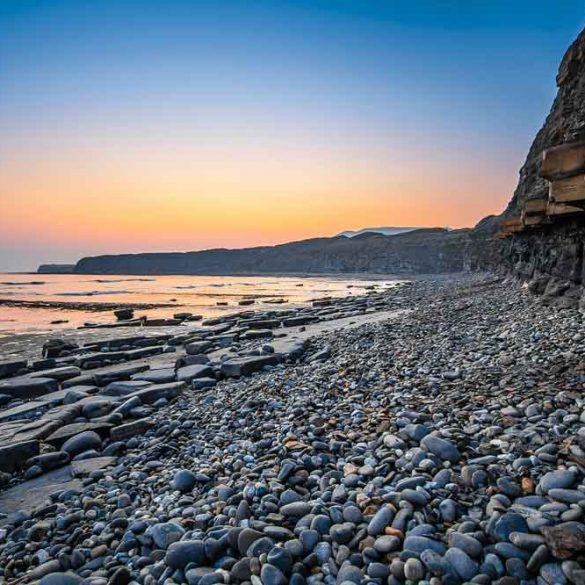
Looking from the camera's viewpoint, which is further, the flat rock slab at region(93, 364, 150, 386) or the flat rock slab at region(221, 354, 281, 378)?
the flat rock slab at region(93, 364, 150, 386)

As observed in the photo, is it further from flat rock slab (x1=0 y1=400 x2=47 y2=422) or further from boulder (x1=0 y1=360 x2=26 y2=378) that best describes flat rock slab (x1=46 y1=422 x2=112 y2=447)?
boulder (x1=0 y1=360 x2=26 y2=378)

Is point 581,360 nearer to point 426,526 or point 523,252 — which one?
point 426,526

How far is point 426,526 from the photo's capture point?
2.35 metres

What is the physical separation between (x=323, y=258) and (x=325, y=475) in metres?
112

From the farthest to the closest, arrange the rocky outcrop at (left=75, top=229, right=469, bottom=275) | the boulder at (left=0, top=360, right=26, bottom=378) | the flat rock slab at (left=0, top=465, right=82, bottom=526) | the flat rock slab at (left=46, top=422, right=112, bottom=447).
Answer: the rocky outcrop at (left=75, top=229, right=469, bottom=275)
the boulder at (left=0, top=360, right=26, bottom=378)
the flat rock slab at (left=46, top=422, right=112, bottom=447)
the flat rock slab at (left=0, top=465, right=82, bottom=526)

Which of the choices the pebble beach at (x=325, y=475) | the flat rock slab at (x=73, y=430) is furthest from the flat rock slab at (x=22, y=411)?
the flat rock slab at (x=73, y=430)

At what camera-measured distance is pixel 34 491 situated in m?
4.27

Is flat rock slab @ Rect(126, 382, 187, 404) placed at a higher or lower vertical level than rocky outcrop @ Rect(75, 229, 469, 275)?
lower

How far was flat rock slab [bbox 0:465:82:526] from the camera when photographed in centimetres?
398

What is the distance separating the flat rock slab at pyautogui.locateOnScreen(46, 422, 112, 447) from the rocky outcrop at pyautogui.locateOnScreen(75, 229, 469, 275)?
67841 millimetres

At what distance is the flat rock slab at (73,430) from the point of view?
17.4ft

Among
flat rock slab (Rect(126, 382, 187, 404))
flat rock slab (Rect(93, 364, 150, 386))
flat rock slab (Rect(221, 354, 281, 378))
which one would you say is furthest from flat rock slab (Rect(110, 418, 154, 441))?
flat rock slab (Rect(93, 364, 150, 386))

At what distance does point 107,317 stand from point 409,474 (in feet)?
78.9

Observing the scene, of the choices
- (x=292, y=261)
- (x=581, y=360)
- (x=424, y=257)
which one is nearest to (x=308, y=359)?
(x=581, y=360)
